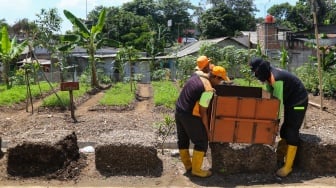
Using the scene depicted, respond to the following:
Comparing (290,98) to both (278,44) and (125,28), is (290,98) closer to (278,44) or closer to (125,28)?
(278,44)

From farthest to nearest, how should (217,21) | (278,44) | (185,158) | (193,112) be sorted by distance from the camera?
(217,21) < (278,44) < (185,158) < (193,112)

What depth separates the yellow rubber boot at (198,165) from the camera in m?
6.47

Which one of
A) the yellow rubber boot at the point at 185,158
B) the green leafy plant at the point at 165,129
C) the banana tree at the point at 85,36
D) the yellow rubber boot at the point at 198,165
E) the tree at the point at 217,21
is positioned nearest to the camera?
the yellow rubber boot at the point at 198,165

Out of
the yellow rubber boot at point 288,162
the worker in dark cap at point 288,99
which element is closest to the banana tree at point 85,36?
the worker in dark cap at point 288,99

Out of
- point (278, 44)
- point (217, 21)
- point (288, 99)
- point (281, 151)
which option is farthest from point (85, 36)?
point (217, 21)

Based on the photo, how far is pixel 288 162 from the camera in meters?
6.64

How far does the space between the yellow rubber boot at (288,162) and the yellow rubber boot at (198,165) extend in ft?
3.34

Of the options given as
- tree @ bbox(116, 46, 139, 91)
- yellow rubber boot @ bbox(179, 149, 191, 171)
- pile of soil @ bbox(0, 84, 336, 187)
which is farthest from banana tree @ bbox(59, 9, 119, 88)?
yellow rubber boot @ bbox(179, 149, 191, 171)

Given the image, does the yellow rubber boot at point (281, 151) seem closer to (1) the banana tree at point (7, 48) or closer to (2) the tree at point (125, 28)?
(1) the banana tree at point (7, 48)

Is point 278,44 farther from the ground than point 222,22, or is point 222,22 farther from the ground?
point 222,22

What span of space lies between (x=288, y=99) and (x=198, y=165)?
159 cm

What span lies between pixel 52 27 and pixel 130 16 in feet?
91.2

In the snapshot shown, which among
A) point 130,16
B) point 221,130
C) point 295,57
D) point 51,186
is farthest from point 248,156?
point 130,16

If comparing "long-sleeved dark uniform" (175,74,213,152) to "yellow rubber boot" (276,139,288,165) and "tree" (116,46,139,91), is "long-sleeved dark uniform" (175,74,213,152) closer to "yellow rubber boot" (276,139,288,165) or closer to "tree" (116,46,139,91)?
"yellow rubber boot" (276,139,288,165)
